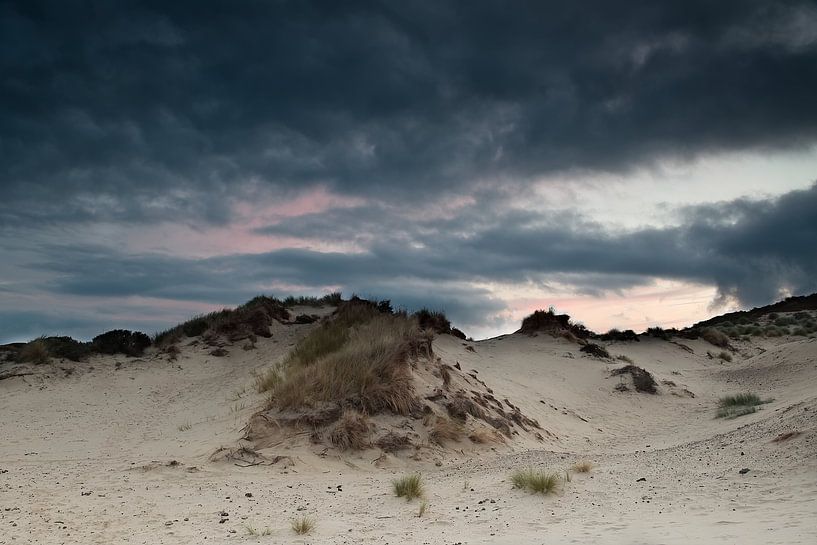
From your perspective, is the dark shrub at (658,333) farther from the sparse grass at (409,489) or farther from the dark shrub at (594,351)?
the sparse grass at (409,489)

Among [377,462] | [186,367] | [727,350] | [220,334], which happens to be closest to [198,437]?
[377,462]

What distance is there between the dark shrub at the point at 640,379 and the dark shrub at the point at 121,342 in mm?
15985

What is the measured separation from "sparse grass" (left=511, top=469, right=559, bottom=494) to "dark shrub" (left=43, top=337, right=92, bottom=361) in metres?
16.7

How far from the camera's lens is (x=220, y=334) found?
2166 cm

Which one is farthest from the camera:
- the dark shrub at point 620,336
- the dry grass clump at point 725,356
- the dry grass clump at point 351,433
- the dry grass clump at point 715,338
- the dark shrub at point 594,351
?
the dry grass clump at point 715,338

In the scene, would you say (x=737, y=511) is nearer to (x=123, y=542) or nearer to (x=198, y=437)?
(x=123, y=542)

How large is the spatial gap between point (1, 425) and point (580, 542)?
581 inches

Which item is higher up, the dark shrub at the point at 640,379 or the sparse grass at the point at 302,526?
the dark shrub at the point at 640,379

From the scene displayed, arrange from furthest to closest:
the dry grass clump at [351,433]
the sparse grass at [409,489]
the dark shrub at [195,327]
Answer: the dark shrub at [195,327], the dry grass clump at [351,433], the sparse grass at [409,489]

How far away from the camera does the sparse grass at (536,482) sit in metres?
7.77

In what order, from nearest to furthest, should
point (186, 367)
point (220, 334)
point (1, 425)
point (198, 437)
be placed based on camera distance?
point (198, 437) < point (1, 425) < point (186, 367) < point (220, 334)

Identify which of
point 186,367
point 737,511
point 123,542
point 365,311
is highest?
point 365,311

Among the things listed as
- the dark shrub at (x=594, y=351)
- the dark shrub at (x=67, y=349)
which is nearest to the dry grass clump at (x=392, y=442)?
the dark shrub at (x=67, y=349)

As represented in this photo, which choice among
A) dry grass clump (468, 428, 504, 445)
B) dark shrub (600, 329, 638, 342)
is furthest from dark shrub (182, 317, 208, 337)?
dark shrub (600, 329, 638, 342)
